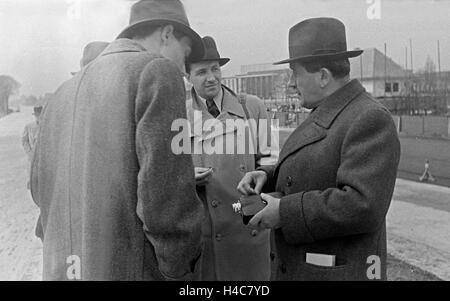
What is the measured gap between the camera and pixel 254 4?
4.94 ft

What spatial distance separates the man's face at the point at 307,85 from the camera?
138 centimetres

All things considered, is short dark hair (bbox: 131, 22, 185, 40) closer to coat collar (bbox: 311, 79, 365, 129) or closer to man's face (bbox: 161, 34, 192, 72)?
man's face (bbox: 161, 34, 192, 72)

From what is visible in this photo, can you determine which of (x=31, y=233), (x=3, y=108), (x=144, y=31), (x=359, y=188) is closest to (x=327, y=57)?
(x=359, y=188)

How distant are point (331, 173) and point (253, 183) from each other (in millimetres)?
340

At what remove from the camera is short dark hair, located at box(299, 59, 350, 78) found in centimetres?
136

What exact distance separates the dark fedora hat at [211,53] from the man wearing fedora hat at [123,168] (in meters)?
0.21

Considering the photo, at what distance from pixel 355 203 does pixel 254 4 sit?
71 centimetres

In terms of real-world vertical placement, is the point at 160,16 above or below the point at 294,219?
above


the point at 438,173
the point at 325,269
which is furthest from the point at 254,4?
the point at 438,173

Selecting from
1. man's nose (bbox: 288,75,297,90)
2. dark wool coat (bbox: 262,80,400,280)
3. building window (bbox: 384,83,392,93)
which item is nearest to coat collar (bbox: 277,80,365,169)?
dark wool coat (bbox: 262,80,400,280)

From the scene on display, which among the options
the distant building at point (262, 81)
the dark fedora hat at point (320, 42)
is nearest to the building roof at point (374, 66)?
the dark fedora hat at point (320, 42)

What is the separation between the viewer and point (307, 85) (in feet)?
4.59

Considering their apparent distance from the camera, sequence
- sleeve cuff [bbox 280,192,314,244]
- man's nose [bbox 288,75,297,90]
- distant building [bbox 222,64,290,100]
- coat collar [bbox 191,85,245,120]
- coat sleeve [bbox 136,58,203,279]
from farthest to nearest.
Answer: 1. coat collar [bbox 191,85,245,120]
2. distant building [bbox 222,64,290,100]
3. man's nose [bbox 288,75,297,90]
4. sleeve cuff [bbox 280,192,314,244]
5. coat sleeve [bbox 136,58,203,279]

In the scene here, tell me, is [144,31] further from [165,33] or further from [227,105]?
[227,105]
